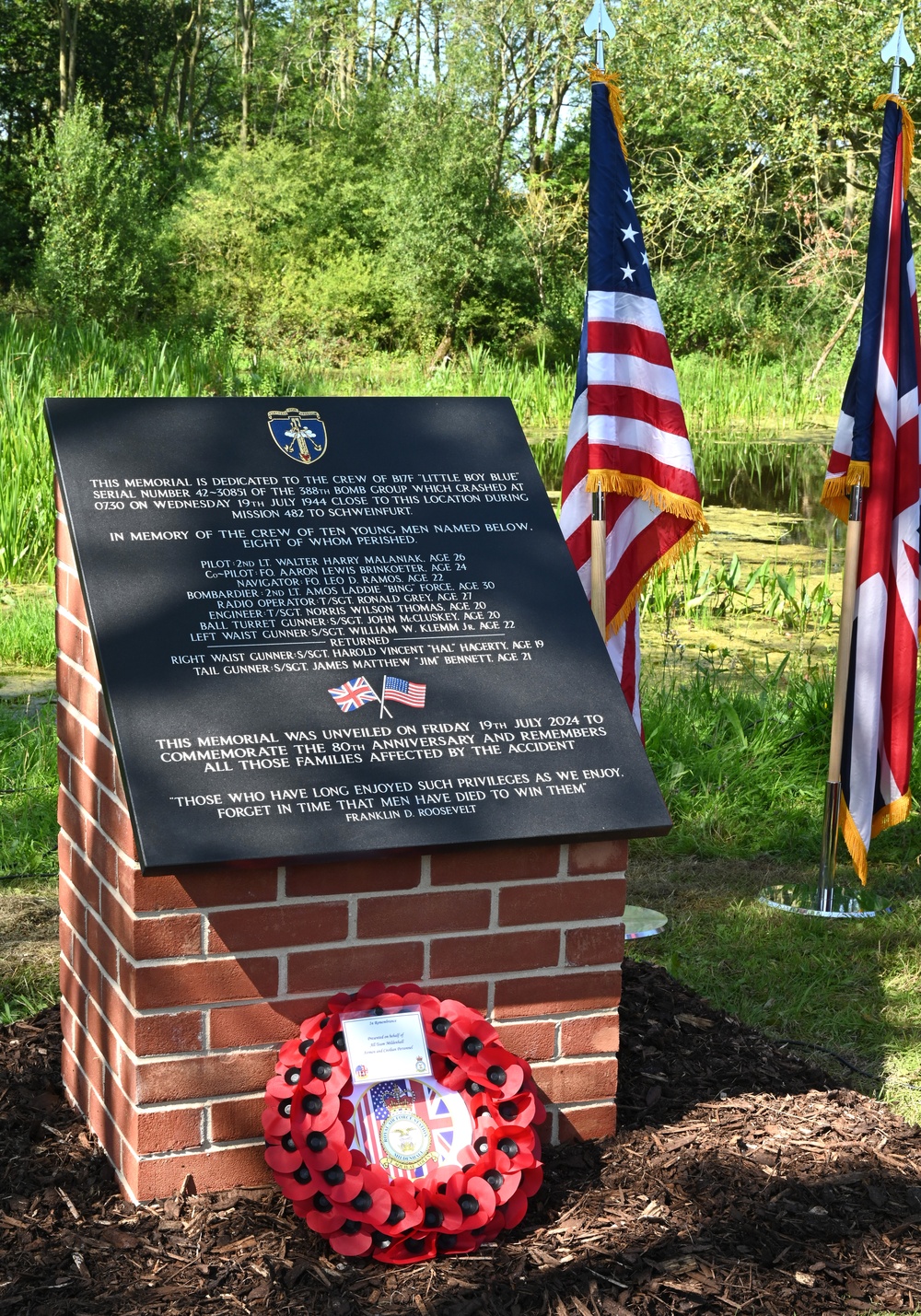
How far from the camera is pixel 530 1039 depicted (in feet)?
9.03

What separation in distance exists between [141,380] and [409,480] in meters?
7.93

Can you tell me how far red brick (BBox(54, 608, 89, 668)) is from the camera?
281cm

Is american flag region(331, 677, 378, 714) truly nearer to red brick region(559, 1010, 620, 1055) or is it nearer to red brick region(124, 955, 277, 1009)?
red brick region(124, 955, 277, 1009)

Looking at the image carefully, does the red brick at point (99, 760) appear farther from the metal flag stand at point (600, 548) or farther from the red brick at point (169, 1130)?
the metal flag stand at point (600, 548)

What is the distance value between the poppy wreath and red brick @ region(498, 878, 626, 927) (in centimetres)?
22

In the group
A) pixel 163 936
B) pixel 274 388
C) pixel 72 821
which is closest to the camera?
pixel 163 936

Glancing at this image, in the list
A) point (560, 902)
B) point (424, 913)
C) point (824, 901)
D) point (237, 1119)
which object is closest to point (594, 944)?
point (560, 902)

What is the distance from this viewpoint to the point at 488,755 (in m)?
2.70

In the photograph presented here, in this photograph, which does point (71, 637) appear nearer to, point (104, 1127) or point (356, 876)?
point (356, 876)

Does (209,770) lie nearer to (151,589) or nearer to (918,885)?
(151,589)

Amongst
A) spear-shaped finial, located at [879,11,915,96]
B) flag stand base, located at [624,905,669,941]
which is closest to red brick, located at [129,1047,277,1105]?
flag stand base, located at [624,905,669,941]

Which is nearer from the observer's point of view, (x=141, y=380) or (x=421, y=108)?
(x=141, y=380)

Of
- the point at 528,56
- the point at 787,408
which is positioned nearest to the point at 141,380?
the point at 787,408

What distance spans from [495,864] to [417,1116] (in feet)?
1.64
